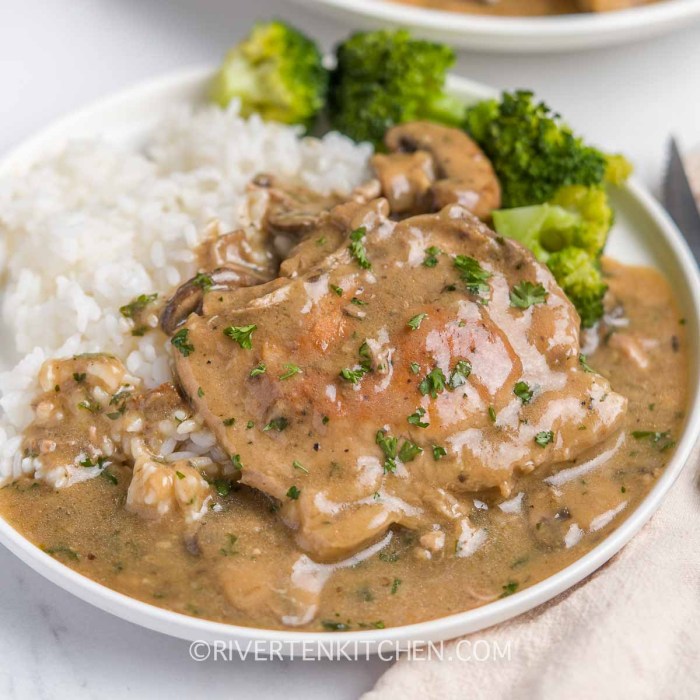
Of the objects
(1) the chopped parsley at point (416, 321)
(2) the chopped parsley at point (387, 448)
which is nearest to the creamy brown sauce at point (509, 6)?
(1) the chopped parsley at point (416, 321)

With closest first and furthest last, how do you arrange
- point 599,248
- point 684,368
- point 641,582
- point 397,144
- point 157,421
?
1. point 641,582
2. point 157,421
3. point 684,368
4. point 599,248
5. point 397,144

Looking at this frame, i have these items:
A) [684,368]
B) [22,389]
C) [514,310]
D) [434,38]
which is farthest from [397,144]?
[22,389]

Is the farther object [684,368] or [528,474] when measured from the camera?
[684,368]

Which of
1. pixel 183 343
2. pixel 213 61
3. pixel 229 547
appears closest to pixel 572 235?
pixel 183 343

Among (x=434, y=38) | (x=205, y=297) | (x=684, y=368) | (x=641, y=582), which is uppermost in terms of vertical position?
(x=434, y=38)

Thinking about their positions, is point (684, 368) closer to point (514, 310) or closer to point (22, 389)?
point (514, 310)

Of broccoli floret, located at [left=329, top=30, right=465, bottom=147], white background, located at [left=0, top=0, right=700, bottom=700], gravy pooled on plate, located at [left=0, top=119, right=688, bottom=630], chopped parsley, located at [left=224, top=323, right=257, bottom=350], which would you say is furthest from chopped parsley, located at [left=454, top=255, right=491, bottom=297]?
white background, located at [left=0, top=0, right=700, bottom=700]

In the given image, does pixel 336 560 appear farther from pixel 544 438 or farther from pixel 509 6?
pixel 509 6

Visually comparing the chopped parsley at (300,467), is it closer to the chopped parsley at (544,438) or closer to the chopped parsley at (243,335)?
the chopped parsley at (243,335)
